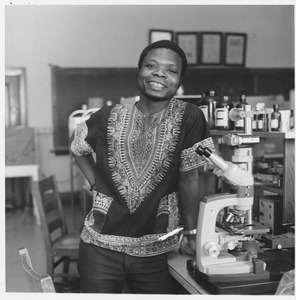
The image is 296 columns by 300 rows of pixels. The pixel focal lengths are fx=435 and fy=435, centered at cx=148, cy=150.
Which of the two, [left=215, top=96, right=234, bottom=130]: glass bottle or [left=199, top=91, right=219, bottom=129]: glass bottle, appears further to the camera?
[left=199, top=91, right=219, bottom=129]: glass bottle

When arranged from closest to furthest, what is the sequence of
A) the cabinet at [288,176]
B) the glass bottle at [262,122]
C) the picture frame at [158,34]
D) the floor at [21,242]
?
the cabinet at [288,176] → the glass bottle at [262,122] → the floor at [21,242] → the picture frame at [158,34]

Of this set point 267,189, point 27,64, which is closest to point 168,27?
point 27,64

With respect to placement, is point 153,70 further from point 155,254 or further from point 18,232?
point 18,232

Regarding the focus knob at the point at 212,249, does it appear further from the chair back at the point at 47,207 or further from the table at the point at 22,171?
the table at the point at 22,171

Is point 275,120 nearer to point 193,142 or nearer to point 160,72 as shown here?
point 193,142

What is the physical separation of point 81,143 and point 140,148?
0.23 m

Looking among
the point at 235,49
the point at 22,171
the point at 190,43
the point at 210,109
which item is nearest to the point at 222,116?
the point at 210,109

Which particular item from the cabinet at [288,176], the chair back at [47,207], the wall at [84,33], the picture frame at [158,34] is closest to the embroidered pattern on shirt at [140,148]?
the cabinet at [288,176]

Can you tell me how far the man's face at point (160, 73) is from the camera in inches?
54.4

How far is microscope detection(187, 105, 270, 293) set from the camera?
127cm

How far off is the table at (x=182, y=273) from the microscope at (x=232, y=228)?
3cm

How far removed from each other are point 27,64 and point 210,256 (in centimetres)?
435

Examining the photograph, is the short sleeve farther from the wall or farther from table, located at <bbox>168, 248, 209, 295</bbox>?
the wall

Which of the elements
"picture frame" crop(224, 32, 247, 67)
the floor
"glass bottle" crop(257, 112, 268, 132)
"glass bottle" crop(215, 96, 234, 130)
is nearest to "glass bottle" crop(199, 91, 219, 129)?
"glass bottle" crop(215, 96, 234, 130)
